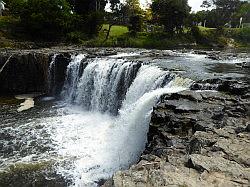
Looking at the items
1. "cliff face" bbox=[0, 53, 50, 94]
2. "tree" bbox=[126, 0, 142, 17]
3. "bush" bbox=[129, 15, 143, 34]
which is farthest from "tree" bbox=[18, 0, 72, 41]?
"tree" bbox=[126, 0, 142, 17]

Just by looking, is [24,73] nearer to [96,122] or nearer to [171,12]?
[96,122]

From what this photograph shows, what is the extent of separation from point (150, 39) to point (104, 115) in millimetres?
23715

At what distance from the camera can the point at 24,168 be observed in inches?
493

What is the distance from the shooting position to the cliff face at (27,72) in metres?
24.5

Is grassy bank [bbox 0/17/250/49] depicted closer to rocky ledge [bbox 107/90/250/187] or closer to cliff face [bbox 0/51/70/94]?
cliff face [bbox 0/51/70/94]

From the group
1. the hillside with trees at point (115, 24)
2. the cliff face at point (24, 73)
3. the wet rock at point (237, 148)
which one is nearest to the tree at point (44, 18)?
the hillside with trees at point (115, 24)

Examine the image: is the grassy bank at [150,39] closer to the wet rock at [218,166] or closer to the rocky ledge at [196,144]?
the rocky ledge at [196,144]

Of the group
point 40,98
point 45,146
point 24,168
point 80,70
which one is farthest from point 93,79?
point 24,168

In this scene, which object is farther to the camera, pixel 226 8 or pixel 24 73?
pixel 226 8

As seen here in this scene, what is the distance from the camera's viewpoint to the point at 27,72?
82.3 ft

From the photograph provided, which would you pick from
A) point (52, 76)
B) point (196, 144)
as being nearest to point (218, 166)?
point (196, 144)

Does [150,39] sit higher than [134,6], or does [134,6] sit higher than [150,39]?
[134,6]

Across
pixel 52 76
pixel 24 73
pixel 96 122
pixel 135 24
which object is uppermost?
pixel 135 24

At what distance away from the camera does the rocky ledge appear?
6254 millimetres
